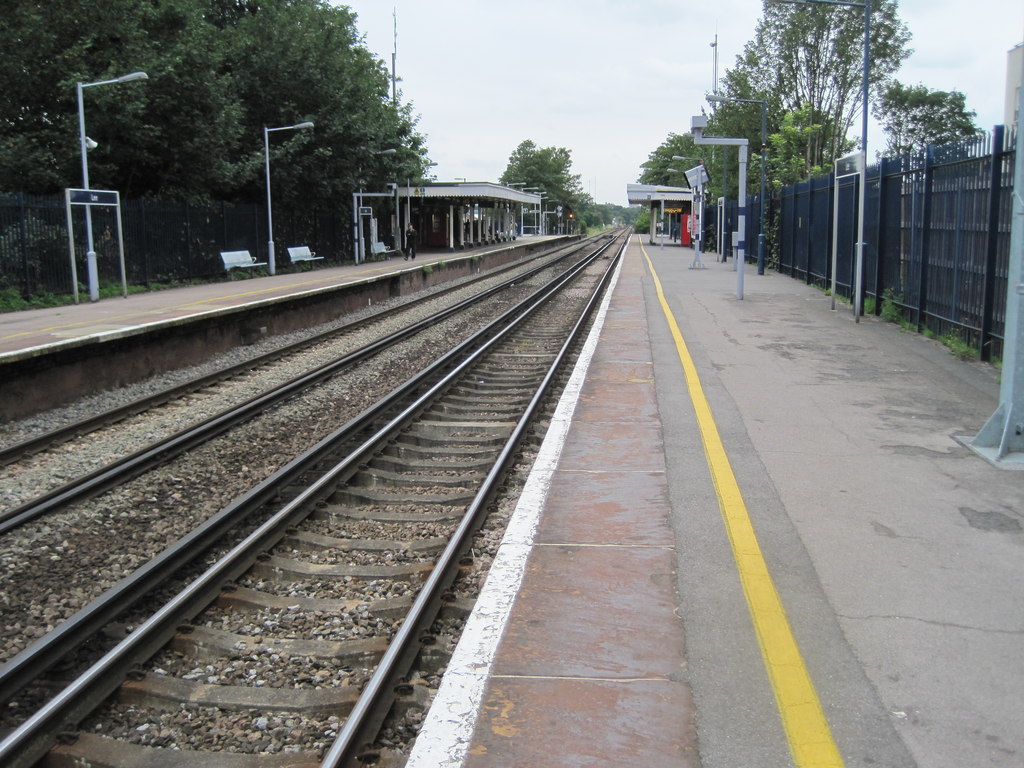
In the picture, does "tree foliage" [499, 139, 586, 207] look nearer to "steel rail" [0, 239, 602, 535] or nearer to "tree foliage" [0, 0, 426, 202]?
"tree foliage" [0, 0, 426, 202]

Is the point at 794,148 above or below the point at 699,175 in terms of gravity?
above

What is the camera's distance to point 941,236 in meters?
12.7

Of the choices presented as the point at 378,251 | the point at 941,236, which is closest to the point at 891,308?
the point at 941,236

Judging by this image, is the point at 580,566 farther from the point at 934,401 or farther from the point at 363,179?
the point at 363,179

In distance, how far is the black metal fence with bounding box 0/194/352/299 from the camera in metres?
20.1

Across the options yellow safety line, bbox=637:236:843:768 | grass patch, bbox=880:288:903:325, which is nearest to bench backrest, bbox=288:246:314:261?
grass patch, bbox=880:288:903:325

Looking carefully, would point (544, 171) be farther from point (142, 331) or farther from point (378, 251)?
point (142, 331)

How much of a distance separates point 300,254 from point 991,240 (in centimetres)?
2723

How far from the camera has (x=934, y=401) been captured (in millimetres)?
8945

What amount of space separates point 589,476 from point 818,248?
17804 millimetres

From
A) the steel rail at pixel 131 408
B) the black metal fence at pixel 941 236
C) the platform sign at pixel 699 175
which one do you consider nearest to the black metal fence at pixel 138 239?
the steel rail at pixel 131 408

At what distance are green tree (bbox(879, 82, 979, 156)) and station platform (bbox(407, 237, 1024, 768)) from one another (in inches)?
2708

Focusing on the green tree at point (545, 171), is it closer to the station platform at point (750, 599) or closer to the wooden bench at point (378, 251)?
the wooden bench at point (378, 251)

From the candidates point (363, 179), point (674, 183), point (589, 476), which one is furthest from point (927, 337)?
point (674, 183)
